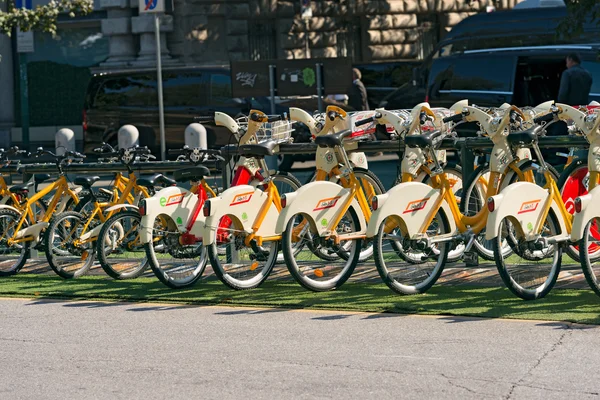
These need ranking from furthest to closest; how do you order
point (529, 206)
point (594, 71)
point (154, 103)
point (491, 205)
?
point (154, 103) < point (594, 71) < point (529, 206) < point (491, 205)

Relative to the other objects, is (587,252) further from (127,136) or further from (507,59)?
(127,136)

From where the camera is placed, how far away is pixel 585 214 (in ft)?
27.9

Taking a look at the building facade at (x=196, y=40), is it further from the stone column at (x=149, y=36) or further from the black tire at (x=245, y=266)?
the black tire at (x=245, y=266)

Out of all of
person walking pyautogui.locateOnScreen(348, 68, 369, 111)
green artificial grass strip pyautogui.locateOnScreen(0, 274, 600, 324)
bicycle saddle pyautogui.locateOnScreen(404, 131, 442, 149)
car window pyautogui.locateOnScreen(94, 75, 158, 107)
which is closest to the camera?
green artificial grass strip pyautogui.locateOnScreen(0, 274, 600, 324)

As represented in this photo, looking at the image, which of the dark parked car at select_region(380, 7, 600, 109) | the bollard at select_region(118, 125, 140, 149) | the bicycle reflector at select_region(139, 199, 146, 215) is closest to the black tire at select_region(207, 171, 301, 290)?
the bicycle reflector at select_region(139, 199, 146, 215)

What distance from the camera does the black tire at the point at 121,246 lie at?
10.3 meters

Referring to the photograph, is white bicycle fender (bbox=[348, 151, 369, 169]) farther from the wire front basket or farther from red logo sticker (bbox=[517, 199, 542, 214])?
red logo sticker (bbox=[517, 199, 542, 214])

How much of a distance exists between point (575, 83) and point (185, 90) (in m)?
8.02

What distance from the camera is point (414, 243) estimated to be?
919 cm

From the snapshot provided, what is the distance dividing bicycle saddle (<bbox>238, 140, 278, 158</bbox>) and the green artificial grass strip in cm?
97

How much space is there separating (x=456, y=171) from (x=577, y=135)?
1046mm

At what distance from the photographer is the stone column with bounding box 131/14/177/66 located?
29094mm

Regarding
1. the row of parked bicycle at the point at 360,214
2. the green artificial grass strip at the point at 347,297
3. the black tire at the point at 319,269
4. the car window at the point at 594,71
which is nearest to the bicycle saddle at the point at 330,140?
the row of parked bicycle at the point at 360,214

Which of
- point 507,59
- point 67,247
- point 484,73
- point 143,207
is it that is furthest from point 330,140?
point 484,73
